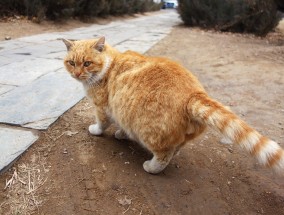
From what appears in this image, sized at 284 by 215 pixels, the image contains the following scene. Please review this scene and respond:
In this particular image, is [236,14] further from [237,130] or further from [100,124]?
[237,130]

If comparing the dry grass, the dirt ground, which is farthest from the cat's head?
the dry grass

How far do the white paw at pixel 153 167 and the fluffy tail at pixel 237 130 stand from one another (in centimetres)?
49

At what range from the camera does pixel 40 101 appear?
3.31 m

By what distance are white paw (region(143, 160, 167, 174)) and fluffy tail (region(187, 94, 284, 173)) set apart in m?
0.49

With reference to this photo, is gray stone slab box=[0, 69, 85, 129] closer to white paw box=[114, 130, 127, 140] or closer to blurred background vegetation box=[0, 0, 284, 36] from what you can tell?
white paw box=[114, 130, 127, 140]

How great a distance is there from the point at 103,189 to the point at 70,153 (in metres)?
0.50

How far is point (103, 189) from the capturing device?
214cm

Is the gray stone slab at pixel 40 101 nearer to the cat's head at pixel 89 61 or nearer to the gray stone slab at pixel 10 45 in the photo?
the cat's head at pixel 89 61

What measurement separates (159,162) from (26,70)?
9.43 ft

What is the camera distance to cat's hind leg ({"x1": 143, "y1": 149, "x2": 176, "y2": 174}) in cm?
225

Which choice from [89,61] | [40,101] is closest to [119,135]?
[89,61]

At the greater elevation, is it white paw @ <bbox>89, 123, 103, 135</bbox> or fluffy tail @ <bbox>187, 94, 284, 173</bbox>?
fluffy tail @ <bbox>187, 94, 284, 173</bbox>

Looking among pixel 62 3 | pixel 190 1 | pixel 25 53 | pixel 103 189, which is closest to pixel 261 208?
pixel 103 189

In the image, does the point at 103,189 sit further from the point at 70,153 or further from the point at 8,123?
the point at 8,123
